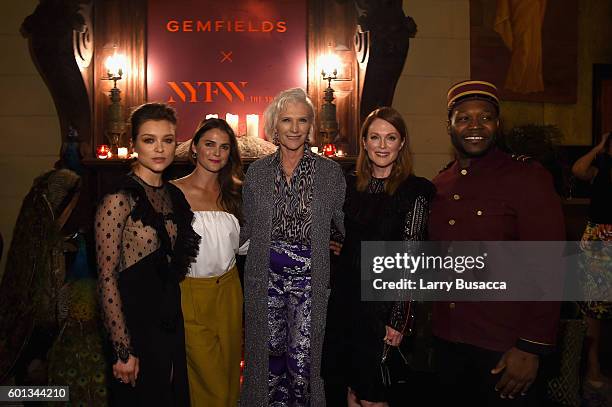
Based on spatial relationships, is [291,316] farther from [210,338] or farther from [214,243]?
[214,243]

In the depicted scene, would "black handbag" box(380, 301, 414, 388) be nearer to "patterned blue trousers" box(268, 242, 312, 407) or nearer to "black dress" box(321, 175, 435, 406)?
"black dress" box(321, 175, 435, 406)

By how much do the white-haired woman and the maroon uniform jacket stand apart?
0.65 m

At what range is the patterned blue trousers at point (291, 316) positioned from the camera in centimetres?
260

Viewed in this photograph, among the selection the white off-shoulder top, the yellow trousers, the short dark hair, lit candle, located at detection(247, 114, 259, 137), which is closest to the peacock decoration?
the yellow trousers

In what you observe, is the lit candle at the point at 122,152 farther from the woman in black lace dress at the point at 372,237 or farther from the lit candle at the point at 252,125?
the woman in black lace dress at the point at 372,237

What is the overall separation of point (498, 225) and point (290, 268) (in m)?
1.06

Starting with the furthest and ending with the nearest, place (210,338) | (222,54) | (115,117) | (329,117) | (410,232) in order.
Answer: (222,54) → (329,117) → (115,117) → (210,338) → (410,232)

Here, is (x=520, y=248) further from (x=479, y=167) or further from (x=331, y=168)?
(x=331, y=168)

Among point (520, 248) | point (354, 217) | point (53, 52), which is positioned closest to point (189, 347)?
point (354, 217)

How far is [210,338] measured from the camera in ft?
8.32

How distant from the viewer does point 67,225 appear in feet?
13.8

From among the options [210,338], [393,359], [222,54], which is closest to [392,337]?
[393,359]

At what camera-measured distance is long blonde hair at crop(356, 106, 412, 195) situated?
225cm

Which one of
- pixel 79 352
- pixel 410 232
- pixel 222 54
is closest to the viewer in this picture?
pixel 410 232
